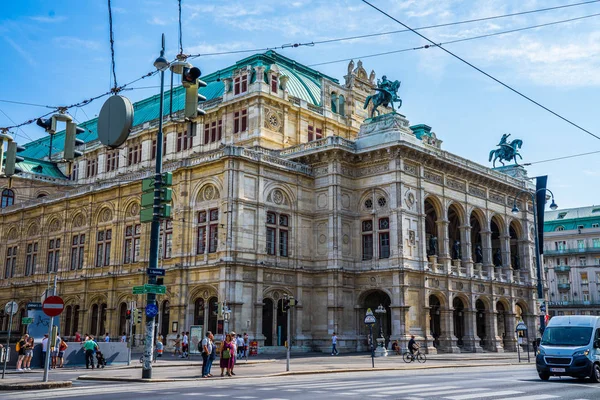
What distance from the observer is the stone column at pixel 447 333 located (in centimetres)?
4922

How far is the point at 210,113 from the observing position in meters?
58.8

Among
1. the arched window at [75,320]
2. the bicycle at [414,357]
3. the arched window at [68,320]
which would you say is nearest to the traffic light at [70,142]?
the bicycle at [414,357]

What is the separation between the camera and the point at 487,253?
185 feet

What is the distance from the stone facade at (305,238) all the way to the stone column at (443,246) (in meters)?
0.09

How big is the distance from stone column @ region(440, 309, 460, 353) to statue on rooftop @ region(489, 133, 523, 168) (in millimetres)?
21574

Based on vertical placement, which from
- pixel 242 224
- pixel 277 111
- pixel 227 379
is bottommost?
pixel 227 379

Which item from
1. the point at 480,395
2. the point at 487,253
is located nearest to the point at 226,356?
the point at 480,395

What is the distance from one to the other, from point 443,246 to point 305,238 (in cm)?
1145

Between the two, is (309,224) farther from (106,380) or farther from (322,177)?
(106,380)

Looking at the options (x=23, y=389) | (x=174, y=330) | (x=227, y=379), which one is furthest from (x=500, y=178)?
(x=23, y=389)

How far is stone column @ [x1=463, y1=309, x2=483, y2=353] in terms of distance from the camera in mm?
51606

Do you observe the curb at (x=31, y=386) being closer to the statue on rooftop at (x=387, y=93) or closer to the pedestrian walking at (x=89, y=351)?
the pedestrian walking at (x=89, y=351)

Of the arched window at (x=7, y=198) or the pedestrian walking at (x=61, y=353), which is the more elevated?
the arched window at (x=7, y=198)

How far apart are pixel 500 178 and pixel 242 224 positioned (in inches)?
1070
